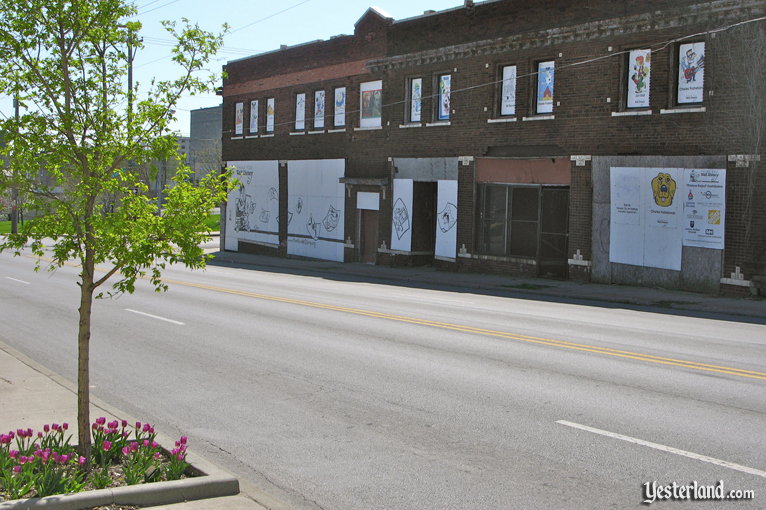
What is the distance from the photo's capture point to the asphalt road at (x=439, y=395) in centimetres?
681

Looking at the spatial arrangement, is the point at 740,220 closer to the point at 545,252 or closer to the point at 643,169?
the point at 643,169

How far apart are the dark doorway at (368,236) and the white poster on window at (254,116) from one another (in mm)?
10572

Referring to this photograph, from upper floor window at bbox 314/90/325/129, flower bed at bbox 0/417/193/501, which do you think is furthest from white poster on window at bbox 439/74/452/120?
flower bed at bbox 0/417/193/501

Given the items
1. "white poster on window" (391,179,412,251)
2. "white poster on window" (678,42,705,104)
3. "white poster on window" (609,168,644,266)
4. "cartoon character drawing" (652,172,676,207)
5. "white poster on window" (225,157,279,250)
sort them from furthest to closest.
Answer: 1. "white poster on window" (225,157,279,250)
2. "white poster on window" (391,179,412,251)
3. "white poster on window" (609,168,644,266)
4. "cartoon character drawing" (652,172,676,207)
5. "white poster on window" (678,42,705,104)

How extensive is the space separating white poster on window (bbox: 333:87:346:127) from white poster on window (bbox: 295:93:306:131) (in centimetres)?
267

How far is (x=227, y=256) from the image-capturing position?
40.2 m

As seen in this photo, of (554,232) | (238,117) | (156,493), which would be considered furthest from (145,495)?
(238,117)

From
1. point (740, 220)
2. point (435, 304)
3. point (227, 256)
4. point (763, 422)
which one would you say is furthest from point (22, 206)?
point (227, 256)

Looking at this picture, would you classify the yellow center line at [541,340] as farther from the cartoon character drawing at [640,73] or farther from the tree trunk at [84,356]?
the cartoon character drawing at [640,73]

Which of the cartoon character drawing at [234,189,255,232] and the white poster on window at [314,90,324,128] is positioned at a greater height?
the white poster on window at [314,90,324,128]

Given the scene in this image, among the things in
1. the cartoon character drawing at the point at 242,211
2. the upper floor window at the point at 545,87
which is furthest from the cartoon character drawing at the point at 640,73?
the cartoon character drawing at the point at 242,211

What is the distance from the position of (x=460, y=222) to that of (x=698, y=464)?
22053mm

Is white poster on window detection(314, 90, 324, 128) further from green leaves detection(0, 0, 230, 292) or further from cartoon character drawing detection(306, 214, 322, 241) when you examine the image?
green leaves detection(0, 0, 230, 292)

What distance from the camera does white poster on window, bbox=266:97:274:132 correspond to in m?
40.2
